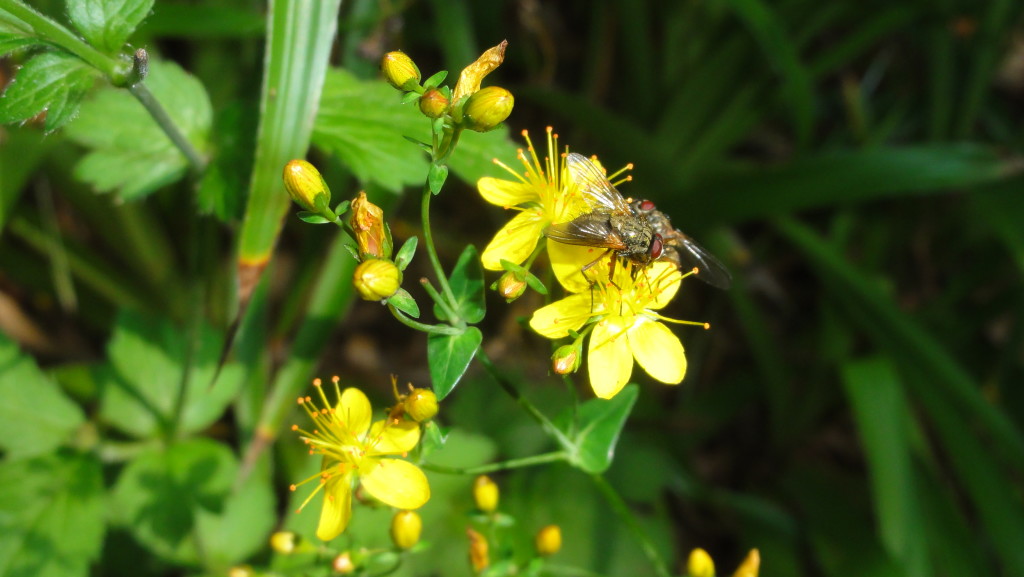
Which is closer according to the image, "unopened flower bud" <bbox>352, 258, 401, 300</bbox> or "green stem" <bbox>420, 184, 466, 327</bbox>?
"unopened flower bud" <bbox>352, 258, 401, 300</bbox>

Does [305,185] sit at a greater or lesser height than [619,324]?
greater

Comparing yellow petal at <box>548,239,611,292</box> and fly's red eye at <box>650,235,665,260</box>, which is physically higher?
fly's red eye at <box>650,235,665,260</box>

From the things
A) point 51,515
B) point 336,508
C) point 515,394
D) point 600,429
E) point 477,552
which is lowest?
point 51,515

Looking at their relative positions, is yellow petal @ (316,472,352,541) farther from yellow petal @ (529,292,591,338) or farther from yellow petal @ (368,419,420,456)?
yellow petal @ (529,292,591,338)

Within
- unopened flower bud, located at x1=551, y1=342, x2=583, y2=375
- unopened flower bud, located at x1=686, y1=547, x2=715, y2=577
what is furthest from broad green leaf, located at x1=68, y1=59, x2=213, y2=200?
unopened flower bud, located at x1=686, y1=547, x2=715, y2=577

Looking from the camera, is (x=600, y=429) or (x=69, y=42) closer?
(x=69, y=42)

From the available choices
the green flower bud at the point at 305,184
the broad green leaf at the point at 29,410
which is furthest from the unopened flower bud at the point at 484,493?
the broad green leaf at the point at 29,410

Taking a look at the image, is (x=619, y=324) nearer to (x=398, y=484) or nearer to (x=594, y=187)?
(x=594, y=187)

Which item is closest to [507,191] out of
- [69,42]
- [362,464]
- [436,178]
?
[436,178]

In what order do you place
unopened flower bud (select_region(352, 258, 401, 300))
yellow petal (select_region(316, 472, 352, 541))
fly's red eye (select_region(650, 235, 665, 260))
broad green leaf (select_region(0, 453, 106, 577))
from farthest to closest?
broad green leaf (select_region(0, 453, 106, 577))
fly's red eye (select_region(650, 235, 665, 260))
yellow petal (select_region(316, 472, 352, 541))
unopened flower bud (select_region(352, 258, 401, 300))
